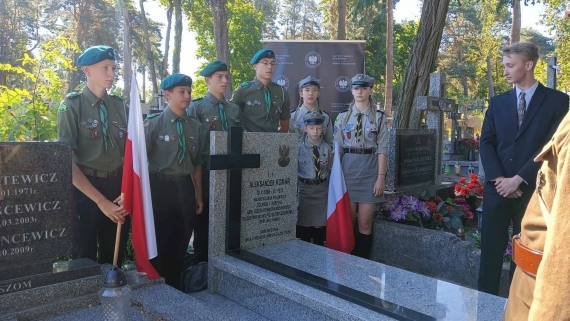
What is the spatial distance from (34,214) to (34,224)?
0.20 feet

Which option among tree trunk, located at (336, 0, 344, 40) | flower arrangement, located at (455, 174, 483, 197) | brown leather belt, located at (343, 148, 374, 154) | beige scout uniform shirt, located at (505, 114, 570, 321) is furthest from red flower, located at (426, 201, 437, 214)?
tree trunk, located at (336, 0, 344, 40)

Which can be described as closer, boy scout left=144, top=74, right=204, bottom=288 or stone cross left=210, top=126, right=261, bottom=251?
stone cross left=210, top=126, right=261, bottom=251

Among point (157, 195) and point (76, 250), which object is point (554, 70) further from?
point (76, 250)

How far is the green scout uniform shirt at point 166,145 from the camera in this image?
12.3 feet

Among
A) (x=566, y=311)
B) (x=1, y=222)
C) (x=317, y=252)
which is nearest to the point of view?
(x=566, y=311)

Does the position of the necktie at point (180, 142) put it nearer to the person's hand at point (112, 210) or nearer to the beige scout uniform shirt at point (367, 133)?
the person's hand at point (112, 210)

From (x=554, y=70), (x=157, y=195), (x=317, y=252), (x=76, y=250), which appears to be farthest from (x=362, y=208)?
(x=554, y=70)

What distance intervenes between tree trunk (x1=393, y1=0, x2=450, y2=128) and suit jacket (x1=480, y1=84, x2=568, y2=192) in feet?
15.5

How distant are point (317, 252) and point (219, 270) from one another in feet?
2.52

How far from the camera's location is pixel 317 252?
3742 millimetres

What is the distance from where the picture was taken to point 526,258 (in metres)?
1.42

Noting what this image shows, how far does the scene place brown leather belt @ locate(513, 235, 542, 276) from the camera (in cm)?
137

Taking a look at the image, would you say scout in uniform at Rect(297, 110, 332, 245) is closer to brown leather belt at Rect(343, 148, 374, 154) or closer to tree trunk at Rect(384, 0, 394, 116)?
brown leather belt at Rect(343, 148, 374, 154)

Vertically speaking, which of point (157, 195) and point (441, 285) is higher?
point (157, 195)
